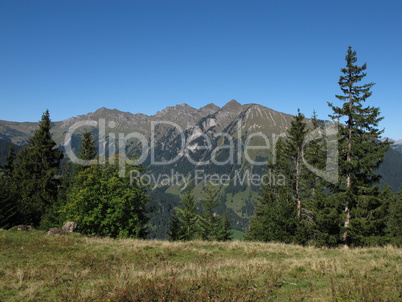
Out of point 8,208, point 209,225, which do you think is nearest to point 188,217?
point 209,225

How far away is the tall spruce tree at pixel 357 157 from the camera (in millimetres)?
23250

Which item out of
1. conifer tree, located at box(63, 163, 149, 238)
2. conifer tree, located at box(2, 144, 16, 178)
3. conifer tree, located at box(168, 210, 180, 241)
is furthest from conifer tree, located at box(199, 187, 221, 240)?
conifer tree, located at box(2, 144, 16, 178)

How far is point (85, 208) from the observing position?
2883 centimetres

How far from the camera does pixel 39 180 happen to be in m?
39.9

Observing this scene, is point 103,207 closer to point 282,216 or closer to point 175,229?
point 282,216

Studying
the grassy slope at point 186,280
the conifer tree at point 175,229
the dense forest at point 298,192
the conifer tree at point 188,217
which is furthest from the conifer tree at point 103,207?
the conifer tree at point 175,229

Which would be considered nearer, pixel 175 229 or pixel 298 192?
pixel 298 192

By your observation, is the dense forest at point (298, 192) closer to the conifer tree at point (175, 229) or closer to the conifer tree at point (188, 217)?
the conifer tree at point (188, 217)

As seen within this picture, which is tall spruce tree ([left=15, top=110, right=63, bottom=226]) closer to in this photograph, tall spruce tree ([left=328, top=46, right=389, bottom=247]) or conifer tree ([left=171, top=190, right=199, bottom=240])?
conifer tree ([left=171, top=190, right=199, bottom=240])

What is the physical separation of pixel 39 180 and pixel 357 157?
43170 mm

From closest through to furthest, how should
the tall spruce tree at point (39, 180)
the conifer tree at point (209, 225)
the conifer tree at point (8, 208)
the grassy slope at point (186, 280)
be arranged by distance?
the grassy slope at point (186, 280), the conifer tree at point (8, 208), the tall spruce tree at point (39, 180), the conifer tree at point (209, 225)

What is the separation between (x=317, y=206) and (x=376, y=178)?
598 cm

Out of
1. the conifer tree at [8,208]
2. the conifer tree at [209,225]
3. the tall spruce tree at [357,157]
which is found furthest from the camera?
the conifer tree at [209,225]

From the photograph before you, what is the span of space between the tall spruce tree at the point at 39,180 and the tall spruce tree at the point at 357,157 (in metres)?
39.4
